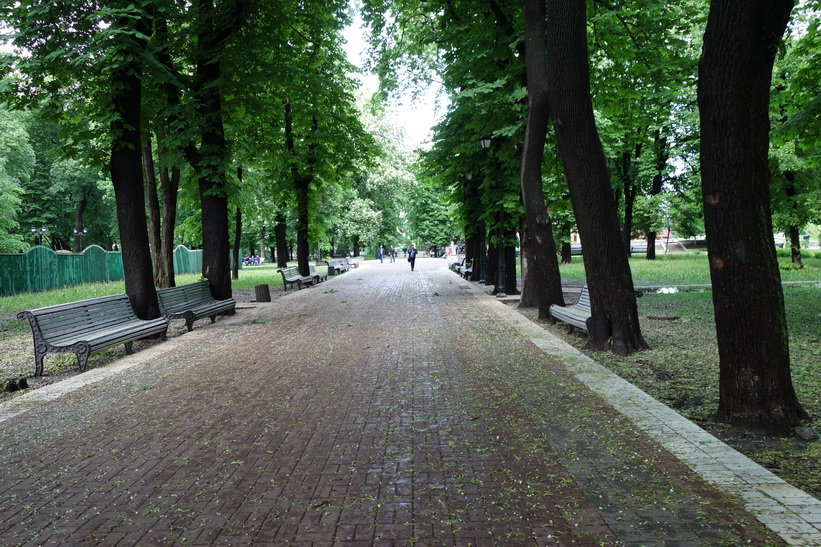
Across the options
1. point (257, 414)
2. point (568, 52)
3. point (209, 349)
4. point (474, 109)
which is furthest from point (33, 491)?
point (474, 109)

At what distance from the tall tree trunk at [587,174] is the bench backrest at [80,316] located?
8.18m

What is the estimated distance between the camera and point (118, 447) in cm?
505

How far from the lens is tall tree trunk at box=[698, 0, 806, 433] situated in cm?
493

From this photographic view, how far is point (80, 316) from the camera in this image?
910 cm

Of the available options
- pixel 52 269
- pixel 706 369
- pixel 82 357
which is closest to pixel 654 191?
pixel 706 369

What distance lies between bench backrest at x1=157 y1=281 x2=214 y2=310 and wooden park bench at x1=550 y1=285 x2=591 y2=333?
8246 mm

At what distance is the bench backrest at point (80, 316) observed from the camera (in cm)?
812

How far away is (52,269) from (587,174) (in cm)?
2382

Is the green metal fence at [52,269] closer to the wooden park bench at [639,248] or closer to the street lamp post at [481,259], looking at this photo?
the street lamp post at [481,259]

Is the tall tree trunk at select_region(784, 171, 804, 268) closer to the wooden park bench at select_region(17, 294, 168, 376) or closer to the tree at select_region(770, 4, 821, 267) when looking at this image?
the tree at select_region(770, 4, 821, 267)

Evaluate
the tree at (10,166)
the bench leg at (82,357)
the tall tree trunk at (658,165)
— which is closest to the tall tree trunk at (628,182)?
the tall tree trunk at (658,165)

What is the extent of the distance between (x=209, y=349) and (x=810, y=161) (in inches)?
552

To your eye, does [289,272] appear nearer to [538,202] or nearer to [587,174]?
[538,202]

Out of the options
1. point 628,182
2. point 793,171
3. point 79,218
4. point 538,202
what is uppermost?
point 79,218
